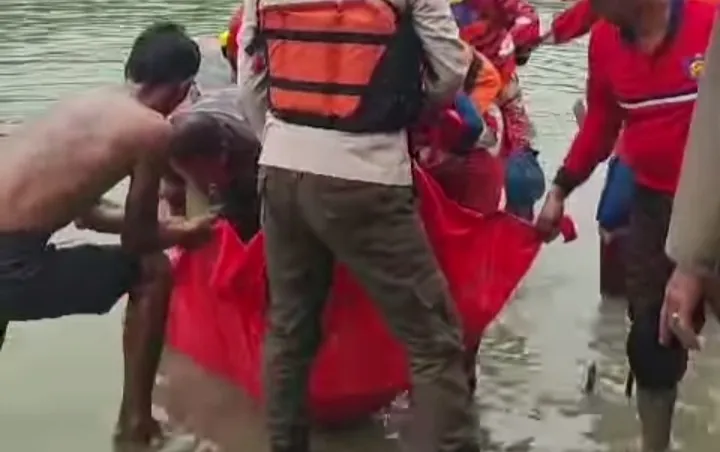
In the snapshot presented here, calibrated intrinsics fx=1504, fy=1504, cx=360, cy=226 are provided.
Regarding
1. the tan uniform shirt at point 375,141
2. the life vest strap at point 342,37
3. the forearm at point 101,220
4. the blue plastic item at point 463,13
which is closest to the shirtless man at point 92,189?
the forearm at point 101,220

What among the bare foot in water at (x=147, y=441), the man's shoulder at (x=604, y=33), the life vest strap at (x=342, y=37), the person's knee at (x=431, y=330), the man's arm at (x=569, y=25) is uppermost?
the life vest strap at (x=342, y=37)

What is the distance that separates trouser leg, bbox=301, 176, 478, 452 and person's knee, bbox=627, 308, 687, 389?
610 mm

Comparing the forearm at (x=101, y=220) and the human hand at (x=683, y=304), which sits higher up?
the human hand at (x=683, y=304)

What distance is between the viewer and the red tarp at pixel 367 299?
16.6 ft

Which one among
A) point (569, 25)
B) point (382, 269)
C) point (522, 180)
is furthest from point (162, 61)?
point (569, 25)

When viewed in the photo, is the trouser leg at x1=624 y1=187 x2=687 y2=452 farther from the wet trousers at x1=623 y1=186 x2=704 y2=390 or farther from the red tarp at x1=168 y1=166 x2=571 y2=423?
the red tarp at x1=168 y1=166 x2=571 y2=423

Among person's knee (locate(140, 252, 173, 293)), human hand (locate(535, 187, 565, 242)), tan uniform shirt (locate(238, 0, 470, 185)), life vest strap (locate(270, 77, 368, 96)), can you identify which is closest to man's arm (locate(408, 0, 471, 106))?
tan uniform shirt (locate(238, 0, 470, 185))

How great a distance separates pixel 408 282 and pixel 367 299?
2.03 feet

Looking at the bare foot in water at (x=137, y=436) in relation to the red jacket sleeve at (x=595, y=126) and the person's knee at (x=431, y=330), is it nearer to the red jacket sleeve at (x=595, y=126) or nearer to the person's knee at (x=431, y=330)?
the person's knee at (x=431, y=330)

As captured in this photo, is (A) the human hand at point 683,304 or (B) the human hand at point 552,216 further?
(B) the human hand at point 552,216

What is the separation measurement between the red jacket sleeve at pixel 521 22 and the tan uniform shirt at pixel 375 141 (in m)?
1.54

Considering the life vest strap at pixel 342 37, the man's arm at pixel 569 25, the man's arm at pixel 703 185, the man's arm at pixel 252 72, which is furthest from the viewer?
the man's arm at pixel 569 25

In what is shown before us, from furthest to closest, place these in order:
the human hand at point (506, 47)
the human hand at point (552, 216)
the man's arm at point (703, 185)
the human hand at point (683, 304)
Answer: the human hand at point (506, 47) → the human hand at point (552, 216) → the human hand at point (683, 304) → the man's arm at point (703, 185)

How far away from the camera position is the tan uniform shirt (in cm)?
441
